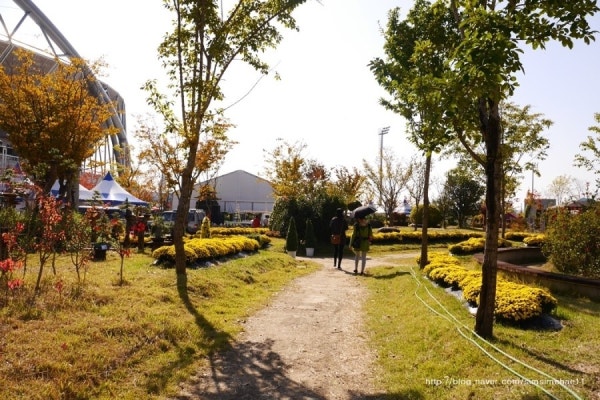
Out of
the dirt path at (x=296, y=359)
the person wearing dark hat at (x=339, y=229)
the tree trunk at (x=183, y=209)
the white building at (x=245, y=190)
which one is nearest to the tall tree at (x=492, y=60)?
the dirt path at (x=296, y=359)

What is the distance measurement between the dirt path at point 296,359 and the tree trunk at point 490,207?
151cm

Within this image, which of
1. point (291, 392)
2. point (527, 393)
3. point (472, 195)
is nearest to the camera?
point (527, 393)

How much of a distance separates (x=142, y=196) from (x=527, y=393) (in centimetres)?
4219

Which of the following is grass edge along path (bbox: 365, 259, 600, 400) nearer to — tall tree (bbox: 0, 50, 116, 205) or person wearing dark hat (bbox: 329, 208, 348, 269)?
person wearing dark hat (bbox: 329, 208, 348, 269)

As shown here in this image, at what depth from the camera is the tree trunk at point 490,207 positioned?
211 inches

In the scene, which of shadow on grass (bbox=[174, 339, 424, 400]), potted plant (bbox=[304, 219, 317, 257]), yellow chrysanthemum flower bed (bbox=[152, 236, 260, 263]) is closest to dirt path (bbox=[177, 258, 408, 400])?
shadow on grass (bbox=[174, 339, 424, 400])

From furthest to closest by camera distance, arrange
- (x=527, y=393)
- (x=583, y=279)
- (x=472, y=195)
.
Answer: (x=472, y=195), (x=583, y=279), (x=527, y=393)

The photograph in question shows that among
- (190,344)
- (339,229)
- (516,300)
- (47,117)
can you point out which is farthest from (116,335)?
(47,117)

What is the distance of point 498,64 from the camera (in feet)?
13.2

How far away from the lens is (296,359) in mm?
5602

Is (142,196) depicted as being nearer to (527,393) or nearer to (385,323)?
(385,323)

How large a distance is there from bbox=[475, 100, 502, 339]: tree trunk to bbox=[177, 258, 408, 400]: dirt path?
1.51 meters

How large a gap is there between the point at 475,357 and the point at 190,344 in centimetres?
351

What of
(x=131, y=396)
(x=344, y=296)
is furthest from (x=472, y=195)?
(x=131, y=396)
